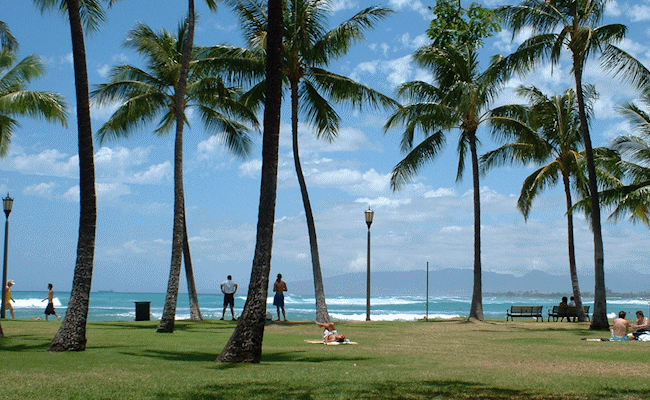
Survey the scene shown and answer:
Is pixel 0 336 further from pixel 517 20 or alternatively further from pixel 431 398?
pixel 517 20

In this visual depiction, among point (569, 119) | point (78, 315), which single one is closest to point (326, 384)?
point (78, 315)

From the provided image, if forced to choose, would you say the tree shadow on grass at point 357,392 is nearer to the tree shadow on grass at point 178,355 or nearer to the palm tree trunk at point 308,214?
the tree shadow on grass at point 178,355

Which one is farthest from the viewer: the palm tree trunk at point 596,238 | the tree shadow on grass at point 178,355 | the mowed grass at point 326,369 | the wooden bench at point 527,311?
the wooden bench at point 527,311

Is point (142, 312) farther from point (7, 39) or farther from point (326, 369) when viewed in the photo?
point (326, 369)

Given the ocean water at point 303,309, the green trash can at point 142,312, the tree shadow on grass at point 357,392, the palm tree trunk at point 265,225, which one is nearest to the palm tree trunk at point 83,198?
the palm tree trunk at point 265,225

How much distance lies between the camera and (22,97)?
19.6 meters

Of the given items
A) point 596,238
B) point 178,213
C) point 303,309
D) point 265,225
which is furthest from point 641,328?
point 303,309

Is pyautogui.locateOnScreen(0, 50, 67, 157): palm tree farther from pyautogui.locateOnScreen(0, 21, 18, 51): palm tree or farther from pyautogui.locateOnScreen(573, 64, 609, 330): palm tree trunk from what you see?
pyautogui.locateOnScreen(573, 64, 609, 330): palm tree trunk

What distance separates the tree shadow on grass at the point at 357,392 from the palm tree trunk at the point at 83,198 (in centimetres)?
523

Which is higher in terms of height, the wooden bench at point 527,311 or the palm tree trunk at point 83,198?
the palm tree trunk at point 83,198

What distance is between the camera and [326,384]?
9055mm

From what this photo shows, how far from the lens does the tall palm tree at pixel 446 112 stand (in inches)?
1074

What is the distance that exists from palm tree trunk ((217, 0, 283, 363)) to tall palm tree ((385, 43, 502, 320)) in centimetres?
1440

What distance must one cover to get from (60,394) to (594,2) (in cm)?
1958
